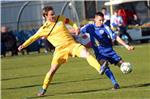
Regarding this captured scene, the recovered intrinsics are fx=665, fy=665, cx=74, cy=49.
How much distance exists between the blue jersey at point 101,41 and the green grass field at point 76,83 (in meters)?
0.72

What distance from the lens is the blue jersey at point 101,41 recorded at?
15.9m

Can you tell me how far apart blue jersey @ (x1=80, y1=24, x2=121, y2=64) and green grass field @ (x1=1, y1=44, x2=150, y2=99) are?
72 cm

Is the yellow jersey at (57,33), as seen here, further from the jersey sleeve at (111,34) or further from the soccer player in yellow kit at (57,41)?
the jersey sleeve at (111,34)

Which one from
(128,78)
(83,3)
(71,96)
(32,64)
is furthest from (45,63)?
(83,3)

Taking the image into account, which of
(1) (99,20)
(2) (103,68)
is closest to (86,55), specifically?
(2) (103,68)

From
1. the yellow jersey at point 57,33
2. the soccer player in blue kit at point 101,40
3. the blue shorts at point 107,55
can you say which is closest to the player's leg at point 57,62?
the yellow jersey at point 57,33

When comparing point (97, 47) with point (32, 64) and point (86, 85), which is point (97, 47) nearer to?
point (86, 85)

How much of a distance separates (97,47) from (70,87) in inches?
49.6

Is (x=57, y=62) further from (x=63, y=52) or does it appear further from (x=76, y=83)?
(x=76, y=83)

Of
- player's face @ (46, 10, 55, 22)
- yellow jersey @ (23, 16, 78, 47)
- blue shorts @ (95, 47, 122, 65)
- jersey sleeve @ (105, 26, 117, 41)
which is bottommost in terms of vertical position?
blue shorts @ (95, 47, 122, 65)

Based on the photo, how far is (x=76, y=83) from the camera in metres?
17.5

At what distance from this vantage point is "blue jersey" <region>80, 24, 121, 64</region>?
15.9m

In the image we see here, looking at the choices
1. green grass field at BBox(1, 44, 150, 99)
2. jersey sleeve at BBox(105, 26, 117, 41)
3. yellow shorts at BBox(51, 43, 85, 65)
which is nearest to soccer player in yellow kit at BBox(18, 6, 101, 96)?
yellow shorts at BBox(51, 43, 85, 65)

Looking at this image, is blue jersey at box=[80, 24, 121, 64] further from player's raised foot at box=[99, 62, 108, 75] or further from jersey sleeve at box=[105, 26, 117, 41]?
player's raised foot at box=[99, 62, 108, 75]
